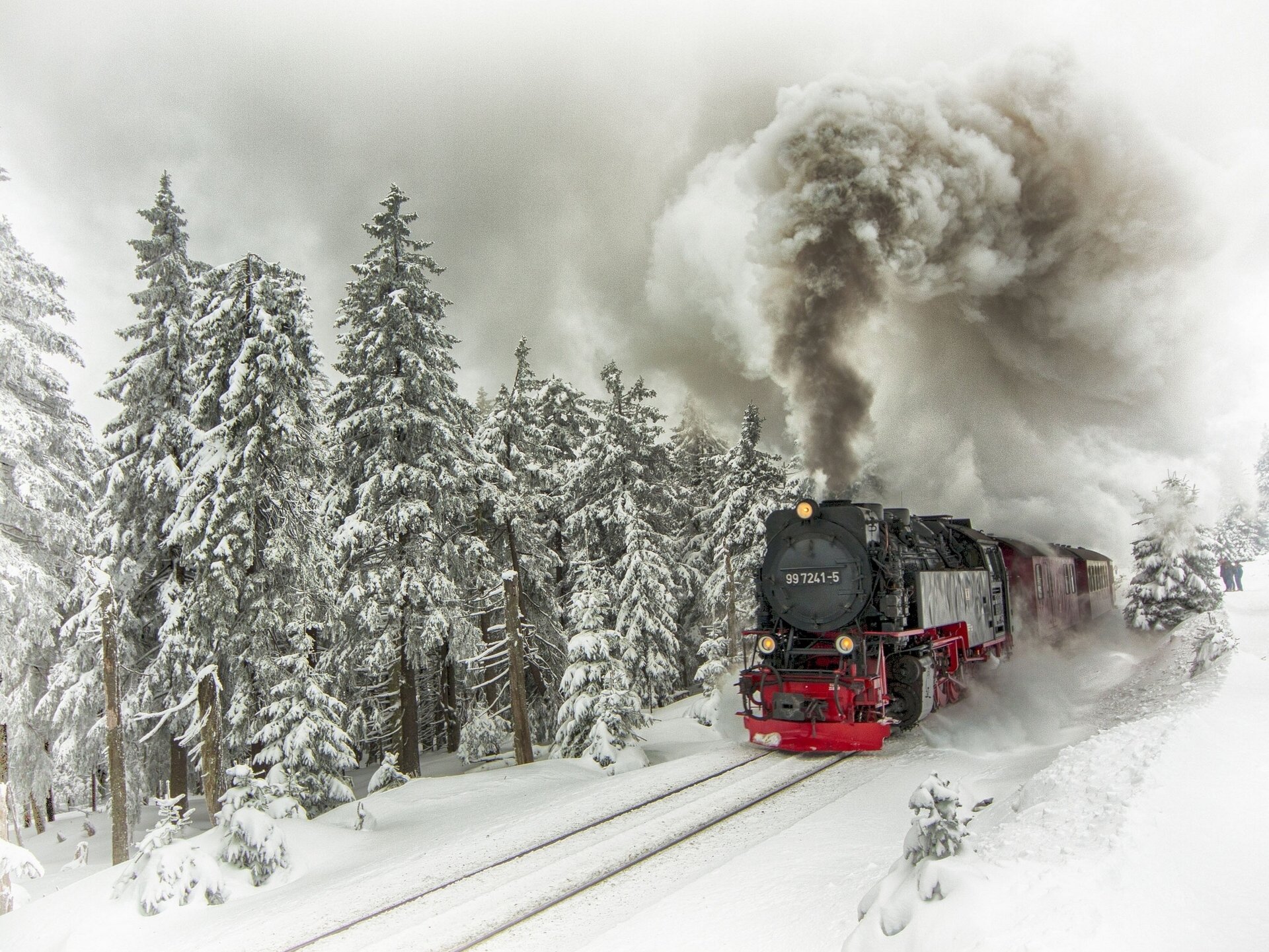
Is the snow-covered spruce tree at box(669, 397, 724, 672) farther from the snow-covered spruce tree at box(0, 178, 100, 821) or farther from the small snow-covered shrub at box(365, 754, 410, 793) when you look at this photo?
the snow-covered spruce tree at box(0, 178, 100, 821)

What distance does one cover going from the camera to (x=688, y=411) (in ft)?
116

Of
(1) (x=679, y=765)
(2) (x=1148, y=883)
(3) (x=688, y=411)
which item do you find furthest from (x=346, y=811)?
(3) (x=688, y=411)

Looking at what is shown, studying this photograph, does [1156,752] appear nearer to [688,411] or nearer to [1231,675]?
[1231,675]

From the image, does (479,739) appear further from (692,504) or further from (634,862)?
(692,504)

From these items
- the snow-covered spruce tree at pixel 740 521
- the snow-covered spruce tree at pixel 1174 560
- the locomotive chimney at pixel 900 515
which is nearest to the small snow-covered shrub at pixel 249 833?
the locomotive chimney at pixel 900 515

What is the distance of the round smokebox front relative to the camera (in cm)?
1239

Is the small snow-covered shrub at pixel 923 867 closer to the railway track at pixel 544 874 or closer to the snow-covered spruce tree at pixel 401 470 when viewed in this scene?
the railway track at pixel 544 874

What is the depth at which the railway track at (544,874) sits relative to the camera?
6.54 m

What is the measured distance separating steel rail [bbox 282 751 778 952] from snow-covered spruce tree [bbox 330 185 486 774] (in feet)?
26.0

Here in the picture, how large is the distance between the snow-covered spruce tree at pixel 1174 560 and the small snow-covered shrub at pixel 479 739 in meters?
22.4

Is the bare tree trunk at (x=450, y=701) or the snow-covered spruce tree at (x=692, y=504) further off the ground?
the snow-covered spruce tree at (x=692, y=504)

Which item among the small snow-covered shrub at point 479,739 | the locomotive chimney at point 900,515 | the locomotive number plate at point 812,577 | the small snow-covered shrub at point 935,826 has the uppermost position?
the locomotive chimney at point 900,515

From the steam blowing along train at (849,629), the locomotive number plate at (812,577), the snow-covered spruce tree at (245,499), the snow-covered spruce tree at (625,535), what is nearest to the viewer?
the steam blowing along train at (849,629)

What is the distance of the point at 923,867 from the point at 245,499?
44.6 feet
